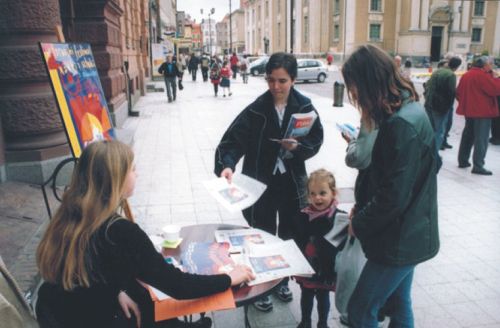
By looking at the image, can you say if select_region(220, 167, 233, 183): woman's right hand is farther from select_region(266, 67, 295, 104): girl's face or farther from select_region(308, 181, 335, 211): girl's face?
select_region(266, 67, 295, 104): girl's face

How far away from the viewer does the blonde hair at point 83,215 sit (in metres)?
1.78

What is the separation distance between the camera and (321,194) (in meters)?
2.96

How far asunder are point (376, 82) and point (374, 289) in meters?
1.02

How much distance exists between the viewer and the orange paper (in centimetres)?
201

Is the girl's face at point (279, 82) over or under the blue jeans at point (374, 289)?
over

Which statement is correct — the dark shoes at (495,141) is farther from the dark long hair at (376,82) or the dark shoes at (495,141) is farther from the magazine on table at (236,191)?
the dark long hair at (376,82)

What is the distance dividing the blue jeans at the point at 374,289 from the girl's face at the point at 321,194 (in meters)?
0.73

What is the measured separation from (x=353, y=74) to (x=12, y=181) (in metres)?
4.69

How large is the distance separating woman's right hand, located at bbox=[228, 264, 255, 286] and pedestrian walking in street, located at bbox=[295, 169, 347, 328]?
0.80 meters

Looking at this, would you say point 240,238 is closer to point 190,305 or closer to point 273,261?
point 273,261

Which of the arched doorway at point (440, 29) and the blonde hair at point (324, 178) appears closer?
the blonde hair at point (324, 178)

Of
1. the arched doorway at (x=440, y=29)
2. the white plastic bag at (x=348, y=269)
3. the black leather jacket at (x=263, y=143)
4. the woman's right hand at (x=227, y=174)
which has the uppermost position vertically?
the arched doorway at (x=440, y=29)

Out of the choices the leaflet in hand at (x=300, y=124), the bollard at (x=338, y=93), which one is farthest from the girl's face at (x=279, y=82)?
the bollard at (x=338, y=93)

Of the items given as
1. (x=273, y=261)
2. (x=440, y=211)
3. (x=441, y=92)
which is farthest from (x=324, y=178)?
(x=441, y=92)
